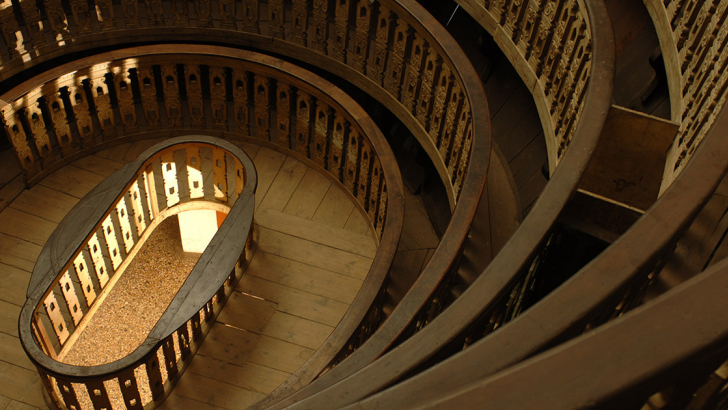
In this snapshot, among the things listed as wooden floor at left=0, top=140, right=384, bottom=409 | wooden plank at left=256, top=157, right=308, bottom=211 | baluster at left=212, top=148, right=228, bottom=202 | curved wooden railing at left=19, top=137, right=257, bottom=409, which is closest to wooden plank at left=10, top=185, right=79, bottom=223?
wooden floor at left=0, top=140, right=384, bottom=409

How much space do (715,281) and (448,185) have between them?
11.3ft

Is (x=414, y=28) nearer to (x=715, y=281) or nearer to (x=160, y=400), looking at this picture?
(x=160, y=400)

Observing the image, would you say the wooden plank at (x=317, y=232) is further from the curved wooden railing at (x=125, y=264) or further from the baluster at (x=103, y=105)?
the baluster at (x=103, y=105)

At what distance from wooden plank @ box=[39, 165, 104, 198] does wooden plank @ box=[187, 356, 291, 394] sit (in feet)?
5.93

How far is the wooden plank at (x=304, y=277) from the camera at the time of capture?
15.5 feet

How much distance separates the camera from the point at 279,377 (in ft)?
13.9

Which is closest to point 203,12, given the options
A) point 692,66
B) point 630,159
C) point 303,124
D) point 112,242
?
point 303,124

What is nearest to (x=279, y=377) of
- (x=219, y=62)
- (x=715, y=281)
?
(x=219, y=62)

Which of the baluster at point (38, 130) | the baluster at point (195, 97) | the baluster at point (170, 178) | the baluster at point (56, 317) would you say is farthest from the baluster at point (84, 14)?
the baluster at point (56, 317)

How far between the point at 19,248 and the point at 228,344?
1.76m

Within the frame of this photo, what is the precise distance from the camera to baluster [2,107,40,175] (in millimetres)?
4438

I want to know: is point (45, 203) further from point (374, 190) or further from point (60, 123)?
point (374, 190)

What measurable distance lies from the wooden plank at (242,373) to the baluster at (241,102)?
6.79 feet

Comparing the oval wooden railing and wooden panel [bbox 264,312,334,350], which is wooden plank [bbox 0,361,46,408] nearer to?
wooden panel [bbox 264,312,334,350]
